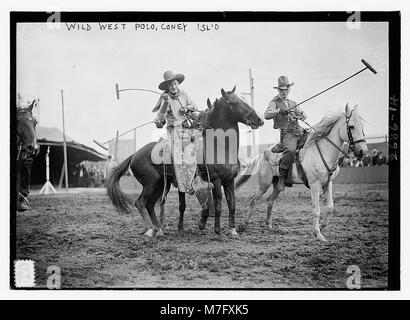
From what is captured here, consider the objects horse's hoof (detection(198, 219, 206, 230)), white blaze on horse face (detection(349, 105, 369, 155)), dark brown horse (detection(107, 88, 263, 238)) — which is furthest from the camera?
horse's hoof (detection(198, 219, 206, 230))

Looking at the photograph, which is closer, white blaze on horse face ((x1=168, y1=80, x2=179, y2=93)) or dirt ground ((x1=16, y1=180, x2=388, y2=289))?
dirt ground ((x1=16, y1=180, x2=388, y2=289))

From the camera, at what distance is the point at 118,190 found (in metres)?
6.73

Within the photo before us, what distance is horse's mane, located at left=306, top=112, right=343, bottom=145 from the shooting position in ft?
21.5

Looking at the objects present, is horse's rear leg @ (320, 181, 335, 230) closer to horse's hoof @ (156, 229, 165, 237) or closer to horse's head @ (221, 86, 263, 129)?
horse's head @ (221, 86, 263, 129)

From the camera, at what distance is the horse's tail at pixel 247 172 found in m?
6.73

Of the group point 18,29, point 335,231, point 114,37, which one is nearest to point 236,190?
point 335,231

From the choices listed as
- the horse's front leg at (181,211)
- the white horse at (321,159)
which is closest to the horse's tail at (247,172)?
the white horse at (321,159)

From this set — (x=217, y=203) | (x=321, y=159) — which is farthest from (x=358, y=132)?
(x=217, y=203)

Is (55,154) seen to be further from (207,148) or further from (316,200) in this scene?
(316,200)

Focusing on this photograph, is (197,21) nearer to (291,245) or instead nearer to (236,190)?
(236,190)

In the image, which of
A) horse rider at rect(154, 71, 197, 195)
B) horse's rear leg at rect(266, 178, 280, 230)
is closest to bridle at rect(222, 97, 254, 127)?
horse rider at rect(154, 71, 197, 195)

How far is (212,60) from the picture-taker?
21.7ft

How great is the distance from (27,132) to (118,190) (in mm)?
1363
